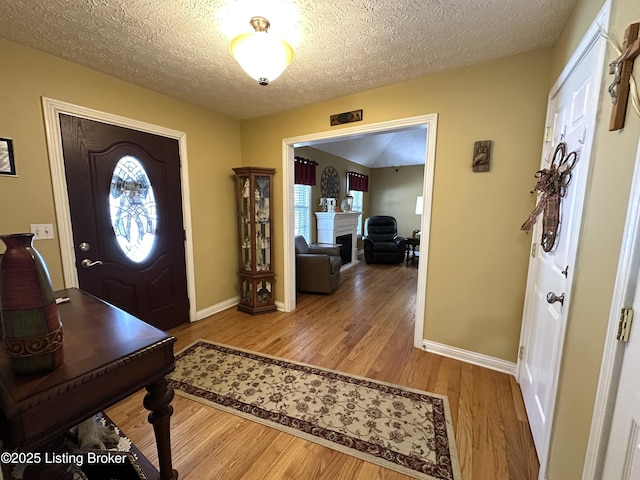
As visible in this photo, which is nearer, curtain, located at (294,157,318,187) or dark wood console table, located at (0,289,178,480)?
dark wood console table, located at (0,289,178,480)

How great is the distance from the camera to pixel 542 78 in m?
1.81

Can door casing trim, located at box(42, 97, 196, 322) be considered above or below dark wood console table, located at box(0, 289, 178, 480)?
above

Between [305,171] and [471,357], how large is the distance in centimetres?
366

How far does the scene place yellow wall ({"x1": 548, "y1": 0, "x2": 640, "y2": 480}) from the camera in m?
0.83

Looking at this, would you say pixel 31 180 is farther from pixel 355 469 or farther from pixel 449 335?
pixel 449 335

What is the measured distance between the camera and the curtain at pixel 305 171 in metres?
4.50

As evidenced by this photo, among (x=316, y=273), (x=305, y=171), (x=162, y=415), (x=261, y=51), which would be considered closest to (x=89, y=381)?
(x=162, y=415)

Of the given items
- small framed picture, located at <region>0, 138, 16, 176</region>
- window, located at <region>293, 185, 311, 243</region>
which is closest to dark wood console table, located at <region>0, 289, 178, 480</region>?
small framed picture, located at <region>0, 138, 16, 176</region>

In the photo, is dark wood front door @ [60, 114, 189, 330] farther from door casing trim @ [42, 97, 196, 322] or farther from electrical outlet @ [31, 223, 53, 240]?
electrical outlet @ [31, 223, 53, 240]

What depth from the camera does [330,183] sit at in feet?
18.5

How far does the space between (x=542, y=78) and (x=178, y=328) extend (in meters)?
3.87

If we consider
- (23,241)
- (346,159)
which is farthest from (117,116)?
(346,159)

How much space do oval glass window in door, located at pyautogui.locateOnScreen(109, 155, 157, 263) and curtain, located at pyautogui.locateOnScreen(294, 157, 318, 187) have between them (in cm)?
244

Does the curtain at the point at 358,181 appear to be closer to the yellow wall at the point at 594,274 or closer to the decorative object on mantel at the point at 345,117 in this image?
the decorative object on mantel at the point at 345,117
